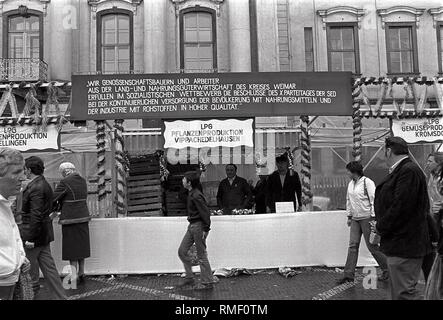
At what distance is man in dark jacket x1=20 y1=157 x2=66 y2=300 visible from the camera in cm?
603

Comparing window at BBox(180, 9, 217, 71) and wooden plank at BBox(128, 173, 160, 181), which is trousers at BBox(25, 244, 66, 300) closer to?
wooden plank at BBox(128, 173, 160, 181)

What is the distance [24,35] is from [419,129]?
1509 cm

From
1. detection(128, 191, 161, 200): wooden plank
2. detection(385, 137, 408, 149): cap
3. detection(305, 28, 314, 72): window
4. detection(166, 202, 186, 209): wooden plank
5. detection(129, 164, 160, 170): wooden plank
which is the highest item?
detection(305, 28, 314, 72): window

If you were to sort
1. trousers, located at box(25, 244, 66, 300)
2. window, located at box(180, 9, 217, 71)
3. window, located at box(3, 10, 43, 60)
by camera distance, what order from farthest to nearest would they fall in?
window, located at box(180, 9, 217, 71)
window, located at box(3, 10, 43, 60)
trousers, located at box(25, 244, 66, 300)

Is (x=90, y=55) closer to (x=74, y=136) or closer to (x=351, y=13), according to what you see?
(x=74, y=136)

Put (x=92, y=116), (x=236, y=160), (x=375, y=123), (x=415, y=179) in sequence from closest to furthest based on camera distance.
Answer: (x=415, y=179) < (x=92, y=116) < (x=236, y=160) < (x=375, y=123)

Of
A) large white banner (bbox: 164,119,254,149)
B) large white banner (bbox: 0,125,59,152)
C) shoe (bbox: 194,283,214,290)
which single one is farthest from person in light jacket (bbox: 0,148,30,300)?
large white banner (bbox: 0,125,59,152)

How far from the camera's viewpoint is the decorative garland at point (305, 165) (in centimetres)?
944

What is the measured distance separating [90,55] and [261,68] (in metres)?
6.51

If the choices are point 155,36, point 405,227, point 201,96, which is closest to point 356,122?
point 201,96

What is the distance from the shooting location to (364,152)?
13781mm

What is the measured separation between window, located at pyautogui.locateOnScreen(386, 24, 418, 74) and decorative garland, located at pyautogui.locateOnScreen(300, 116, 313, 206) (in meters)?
10.6

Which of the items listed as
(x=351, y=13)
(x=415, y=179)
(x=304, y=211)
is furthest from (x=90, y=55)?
(x=415, y=179)

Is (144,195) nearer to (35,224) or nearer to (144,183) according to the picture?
(144,183)
